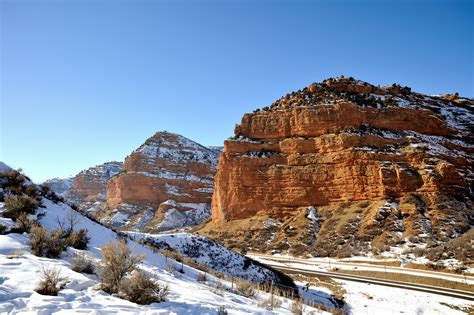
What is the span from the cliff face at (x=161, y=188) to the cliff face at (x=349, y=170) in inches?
1399

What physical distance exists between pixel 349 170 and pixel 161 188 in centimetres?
7439

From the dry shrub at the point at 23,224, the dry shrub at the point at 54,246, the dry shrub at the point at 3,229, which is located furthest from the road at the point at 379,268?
the dry shrub at the point at 3,229

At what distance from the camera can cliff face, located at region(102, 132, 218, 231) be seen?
102 m

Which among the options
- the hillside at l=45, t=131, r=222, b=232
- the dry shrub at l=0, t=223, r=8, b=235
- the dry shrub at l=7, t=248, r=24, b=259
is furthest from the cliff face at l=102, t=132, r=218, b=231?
the dry shrub at l=7, t=248, r=24, b=259

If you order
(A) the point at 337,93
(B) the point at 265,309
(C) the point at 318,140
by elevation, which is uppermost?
(A) the point at 337,93

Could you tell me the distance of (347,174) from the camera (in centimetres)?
5519

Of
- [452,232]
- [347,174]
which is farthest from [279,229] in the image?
[452,232]

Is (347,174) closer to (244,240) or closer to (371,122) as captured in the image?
(371,122)

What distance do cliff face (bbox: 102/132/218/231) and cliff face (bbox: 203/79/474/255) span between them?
35533 millimetres

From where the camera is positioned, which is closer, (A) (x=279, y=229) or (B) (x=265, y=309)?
(B) (x=265, y=309)

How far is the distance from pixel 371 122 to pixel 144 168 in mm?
83358

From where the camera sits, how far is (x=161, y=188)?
114125mm

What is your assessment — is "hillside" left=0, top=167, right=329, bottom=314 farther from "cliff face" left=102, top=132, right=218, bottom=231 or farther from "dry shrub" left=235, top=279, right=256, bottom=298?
"cliff face" left=102, top=132, right=218, bottom=231

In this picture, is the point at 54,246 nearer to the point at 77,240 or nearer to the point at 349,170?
→ the point at 77,240
